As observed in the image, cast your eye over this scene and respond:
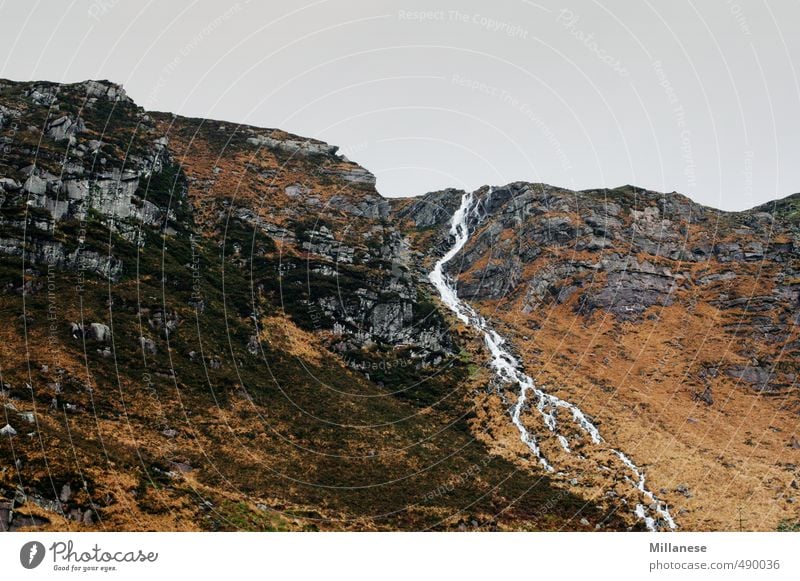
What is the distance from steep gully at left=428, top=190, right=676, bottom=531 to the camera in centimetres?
4456

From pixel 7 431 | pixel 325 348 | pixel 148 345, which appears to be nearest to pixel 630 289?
pixel 325 348

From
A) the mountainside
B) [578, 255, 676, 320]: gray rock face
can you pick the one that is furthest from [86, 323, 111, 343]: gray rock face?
[578, 255, 676, 320]: gray rock face

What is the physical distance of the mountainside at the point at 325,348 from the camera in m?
36.0

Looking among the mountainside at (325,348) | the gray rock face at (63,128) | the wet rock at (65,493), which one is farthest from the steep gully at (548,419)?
the gray rock face at (63,128)

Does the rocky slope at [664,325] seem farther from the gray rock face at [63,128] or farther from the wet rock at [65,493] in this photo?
the gray rock face at [63,128]

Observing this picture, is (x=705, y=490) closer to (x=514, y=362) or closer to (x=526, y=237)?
(x=514, y=362)

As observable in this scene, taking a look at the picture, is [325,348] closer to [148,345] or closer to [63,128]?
[148,345]

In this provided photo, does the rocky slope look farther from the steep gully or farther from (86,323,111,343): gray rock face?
(86,323,111,343): gray rock face

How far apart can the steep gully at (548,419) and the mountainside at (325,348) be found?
937 mm

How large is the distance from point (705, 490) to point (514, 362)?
2571 cm

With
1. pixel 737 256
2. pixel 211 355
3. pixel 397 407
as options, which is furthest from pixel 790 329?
pixel 211 355
